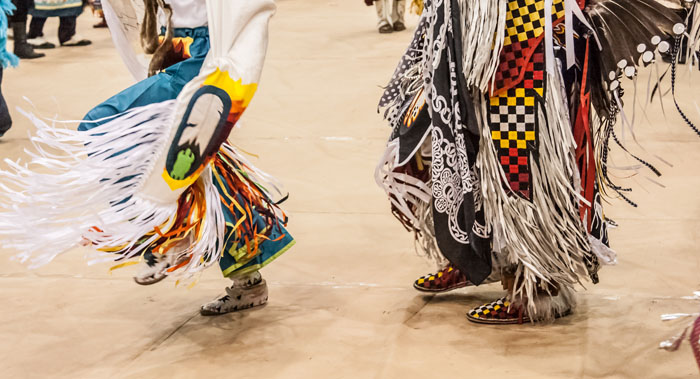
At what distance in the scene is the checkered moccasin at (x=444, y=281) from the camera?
9.36 ft

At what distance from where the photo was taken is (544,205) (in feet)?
8.15

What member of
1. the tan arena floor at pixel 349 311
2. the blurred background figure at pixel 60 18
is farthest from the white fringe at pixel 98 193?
the blurred background figure at pixel 60 18

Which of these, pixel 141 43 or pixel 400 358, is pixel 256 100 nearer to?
pixel 141 43

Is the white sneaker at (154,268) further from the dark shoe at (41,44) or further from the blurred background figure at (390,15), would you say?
the dark shoe at (41,44)

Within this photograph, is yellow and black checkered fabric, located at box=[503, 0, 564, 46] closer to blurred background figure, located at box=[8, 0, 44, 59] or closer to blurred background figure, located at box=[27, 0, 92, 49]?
blurred background figure, located at box=[8, 0, 44, 59]

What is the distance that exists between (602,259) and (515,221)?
294mm

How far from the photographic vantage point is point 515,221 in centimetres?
251

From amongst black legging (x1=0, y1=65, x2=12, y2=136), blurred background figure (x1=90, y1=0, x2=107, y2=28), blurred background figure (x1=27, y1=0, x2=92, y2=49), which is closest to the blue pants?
black legging (x1=0, y1=65, x2=12, y2=136)

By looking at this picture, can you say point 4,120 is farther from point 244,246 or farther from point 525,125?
point 525,125

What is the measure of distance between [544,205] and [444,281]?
0.50 metres

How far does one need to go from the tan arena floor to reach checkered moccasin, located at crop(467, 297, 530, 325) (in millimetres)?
25

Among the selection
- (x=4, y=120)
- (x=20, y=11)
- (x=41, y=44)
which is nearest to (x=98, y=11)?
(x=41, y=44)

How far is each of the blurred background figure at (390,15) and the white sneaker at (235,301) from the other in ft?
16.8

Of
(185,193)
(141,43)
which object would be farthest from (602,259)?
(141,43)
